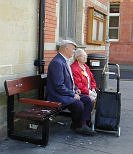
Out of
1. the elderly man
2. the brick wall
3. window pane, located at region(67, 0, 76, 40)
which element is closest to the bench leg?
the elderly man

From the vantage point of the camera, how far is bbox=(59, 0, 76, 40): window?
28.0 feet

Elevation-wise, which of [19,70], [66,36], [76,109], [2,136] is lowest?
[2,136]

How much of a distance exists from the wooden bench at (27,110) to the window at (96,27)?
→ 3896 mm

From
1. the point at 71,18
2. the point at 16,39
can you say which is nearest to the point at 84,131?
the point at 16,39

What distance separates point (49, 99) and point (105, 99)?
94cm

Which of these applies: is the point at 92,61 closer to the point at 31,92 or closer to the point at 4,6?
the point at 31,92

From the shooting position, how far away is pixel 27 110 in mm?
5941

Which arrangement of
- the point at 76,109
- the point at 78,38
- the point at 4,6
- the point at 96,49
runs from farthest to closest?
the point at 96,49 < the point at 78,38 < the point at 76,109 < the point at 4,6

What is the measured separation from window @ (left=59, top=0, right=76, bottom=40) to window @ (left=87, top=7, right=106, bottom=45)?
60 centimetres

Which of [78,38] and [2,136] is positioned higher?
[78,38]

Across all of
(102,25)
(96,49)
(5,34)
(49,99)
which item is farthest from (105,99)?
(102,25)

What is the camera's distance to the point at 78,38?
31.2 ft

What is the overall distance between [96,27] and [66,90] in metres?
5.18

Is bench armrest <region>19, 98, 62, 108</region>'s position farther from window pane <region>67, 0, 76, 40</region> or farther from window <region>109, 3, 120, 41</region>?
window <region>109, 3, 120, 41</region>
